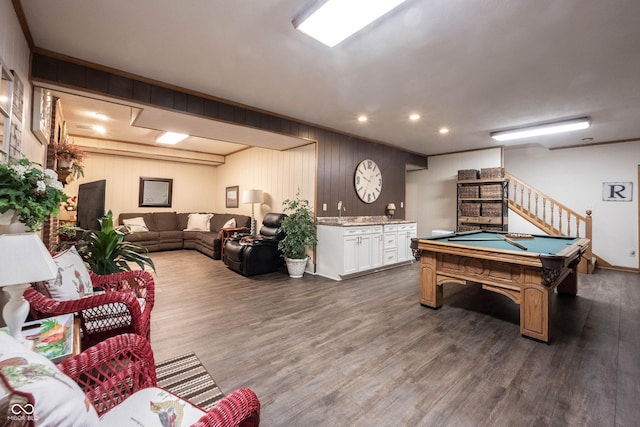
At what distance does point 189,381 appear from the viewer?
187 centimetres

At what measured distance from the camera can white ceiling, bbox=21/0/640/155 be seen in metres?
1.97

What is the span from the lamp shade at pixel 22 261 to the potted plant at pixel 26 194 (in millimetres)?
259

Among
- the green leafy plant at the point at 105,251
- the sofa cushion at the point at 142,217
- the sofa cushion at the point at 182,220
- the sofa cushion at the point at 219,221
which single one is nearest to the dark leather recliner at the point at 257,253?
the sofa cushion at the point at 219,221

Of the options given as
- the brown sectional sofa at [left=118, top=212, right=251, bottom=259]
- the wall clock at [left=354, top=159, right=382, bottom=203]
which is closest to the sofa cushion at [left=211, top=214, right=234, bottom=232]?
the brown sectional sofa at [left=118, top=212, right=251, bottom=259]

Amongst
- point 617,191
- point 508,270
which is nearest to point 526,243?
point 508,270

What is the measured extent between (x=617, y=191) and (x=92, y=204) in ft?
28.6

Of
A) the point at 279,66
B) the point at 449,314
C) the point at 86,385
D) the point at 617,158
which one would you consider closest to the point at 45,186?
the point at 86,385

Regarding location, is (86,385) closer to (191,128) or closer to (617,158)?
(191,128)

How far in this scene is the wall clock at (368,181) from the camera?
5492mm

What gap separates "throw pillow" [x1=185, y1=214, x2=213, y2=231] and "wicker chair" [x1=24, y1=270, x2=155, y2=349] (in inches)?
210

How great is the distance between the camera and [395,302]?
11.3ft

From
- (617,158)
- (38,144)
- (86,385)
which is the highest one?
(617,158)

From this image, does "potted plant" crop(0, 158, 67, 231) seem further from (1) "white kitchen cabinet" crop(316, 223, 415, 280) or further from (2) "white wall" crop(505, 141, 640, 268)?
(2) "white wall" crop(505, 141, 640, 268)

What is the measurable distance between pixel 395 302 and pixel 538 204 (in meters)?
4.78
